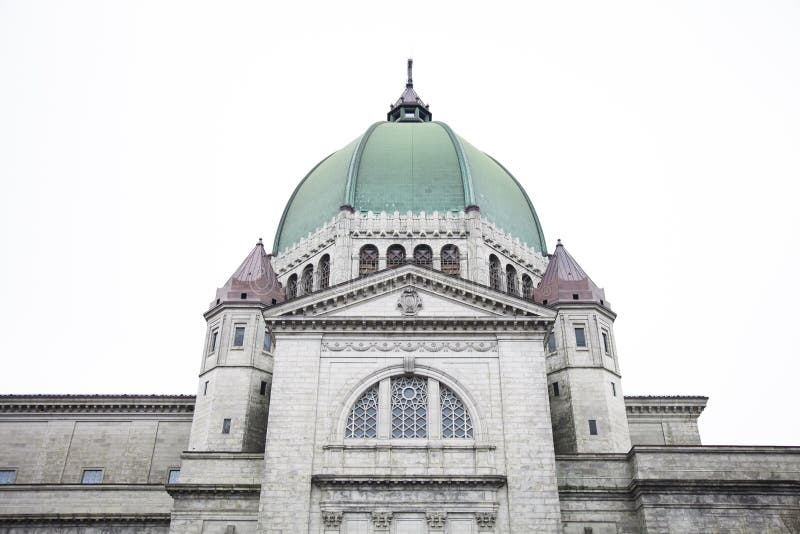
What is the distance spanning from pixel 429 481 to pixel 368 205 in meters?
20.3

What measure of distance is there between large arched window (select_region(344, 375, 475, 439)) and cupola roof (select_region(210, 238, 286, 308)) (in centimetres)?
1000

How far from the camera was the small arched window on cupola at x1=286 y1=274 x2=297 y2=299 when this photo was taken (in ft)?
150

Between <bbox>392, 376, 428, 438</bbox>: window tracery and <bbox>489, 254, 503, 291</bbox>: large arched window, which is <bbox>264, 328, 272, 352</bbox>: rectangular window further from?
<bbox>489, 254, 503, 291</bbox>: large arched window

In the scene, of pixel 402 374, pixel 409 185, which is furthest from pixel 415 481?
pixel 409 185

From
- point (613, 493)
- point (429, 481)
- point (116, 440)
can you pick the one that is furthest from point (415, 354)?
point (116, 440)

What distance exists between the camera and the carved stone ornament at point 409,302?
33281 mm

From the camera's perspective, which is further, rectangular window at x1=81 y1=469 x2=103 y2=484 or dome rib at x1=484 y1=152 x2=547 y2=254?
dome rib at x1=484 y1=152 x2=547 y2=254

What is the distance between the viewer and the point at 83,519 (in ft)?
120

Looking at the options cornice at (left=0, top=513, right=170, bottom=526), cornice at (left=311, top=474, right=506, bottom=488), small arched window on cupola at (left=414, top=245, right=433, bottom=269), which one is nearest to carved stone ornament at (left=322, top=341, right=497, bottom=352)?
cornice at (left=311, top=474, right=506, bottom=488)

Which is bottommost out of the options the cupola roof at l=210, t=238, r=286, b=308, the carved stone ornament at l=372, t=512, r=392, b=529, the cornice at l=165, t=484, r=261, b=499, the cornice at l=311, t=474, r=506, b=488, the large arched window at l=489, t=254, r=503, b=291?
the carved stone ornament at l=372, t=512, r=392, b=529

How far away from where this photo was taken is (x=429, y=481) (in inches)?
1155

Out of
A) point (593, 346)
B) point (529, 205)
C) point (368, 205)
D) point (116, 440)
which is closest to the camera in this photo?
point (593, 346)

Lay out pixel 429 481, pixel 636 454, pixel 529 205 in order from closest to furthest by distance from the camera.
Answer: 1. pixel 429 481
2. pixel 636 454
3. pixel 529 205

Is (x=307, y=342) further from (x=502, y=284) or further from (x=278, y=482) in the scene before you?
(x=502, y=284)
